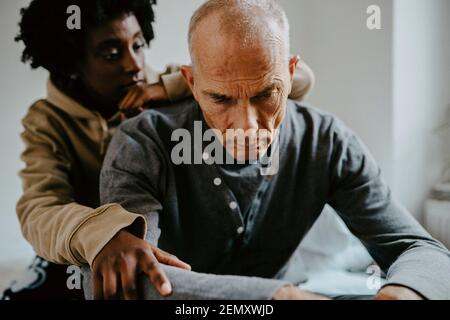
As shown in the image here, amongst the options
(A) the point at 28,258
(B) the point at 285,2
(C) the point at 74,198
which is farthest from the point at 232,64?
(A) the point at 28,258

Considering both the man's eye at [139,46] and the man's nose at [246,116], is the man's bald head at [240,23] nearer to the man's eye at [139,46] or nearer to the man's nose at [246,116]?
the man's nose at [246,116]

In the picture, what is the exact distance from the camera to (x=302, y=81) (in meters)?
0.96

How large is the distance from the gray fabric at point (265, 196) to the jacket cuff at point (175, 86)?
4cm

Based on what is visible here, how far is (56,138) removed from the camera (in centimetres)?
104

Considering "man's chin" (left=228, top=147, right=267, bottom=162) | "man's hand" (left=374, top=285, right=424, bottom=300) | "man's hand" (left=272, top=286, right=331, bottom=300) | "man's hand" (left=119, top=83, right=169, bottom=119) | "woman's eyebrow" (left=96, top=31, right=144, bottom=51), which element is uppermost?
"woman's eyebrow" (left=96, top=31, right=144, bottom=51)

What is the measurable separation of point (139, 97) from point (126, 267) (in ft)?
1.39

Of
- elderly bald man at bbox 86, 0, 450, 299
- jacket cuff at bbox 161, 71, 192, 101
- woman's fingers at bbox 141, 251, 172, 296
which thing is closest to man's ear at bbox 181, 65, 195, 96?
elderly bald man at bbox 86, 0, 450, 299

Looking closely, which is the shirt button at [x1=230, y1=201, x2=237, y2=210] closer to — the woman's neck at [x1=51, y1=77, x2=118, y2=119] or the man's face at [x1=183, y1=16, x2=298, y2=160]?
the man's face at [x1=183, y1=16, x2=298, y2=160]

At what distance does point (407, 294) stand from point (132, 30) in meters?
0.70

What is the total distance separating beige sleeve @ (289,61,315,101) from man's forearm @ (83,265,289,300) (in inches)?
17.0

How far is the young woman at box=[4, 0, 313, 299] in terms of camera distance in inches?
38.3

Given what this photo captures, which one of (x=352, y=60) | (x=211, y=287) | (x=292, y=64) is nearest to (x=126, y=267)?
(x=211, y=287)

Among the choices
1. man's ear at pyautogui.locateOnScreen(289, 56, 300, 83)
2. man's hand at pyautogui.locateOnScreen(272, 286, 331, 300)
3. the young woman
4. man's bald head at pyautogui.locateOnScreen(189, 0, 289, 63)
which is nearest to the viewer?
man's hand at pyautogui.locateOnScreen(272, 286, 331, 300)

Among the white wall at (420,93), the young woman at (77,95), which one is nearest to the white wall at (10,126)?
the young woman at (77,95)
